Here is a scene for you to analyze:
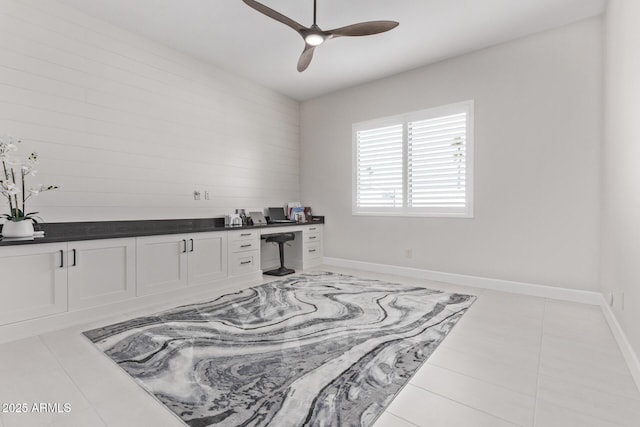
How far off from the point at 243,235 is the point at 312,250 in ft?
4.87

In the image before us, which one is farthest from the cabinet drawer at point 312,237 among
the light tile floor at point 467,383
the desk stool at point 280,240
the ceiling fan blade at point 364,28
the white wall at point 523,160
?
the ceiling fan blade at point 364,28

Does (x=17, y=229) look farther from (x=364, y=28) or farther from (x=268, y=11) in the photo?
(x=364, y=28)

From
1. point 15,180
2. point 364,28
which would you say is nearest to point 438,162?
point 364,28

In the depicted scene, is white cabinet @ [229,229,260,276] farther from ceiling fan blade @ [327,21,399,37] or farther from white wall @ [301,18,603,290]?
ceiling fan blade @ [327,21,399,37]

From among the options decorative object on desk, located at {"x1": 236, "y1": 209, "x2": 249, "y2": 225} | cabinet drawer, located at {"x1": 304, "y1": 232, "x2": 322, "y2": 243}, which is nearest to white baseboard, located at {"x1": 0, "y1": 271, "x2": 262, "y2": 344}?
decorative object on desk, located at {"x1": 236, "y1": 209, "x2": 249, "y2": 225}

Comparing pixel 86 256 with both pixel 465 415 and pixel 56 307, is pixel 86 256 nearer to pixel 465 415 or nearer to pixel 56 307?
pixel 56 307

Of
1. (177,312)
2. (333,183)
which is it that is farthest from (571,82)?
(177,312)

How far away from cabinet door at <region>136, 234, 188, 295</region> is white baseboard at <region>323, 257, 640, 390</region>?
266cm

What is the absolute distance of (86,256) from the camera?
273 cm

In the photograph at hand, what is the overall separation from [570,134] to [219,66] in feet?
14.7

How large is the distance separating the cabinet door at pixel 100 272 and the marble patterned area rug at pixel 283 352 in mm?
369

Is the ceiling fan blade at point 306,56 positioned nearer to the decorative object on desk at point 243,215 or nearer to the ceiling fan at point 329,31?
the ceiling fan at point 329,31

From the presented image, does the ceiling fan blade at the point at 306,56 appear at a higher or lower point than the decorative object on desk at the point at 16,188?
higher

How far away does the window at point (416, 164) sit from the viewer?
404 cm
